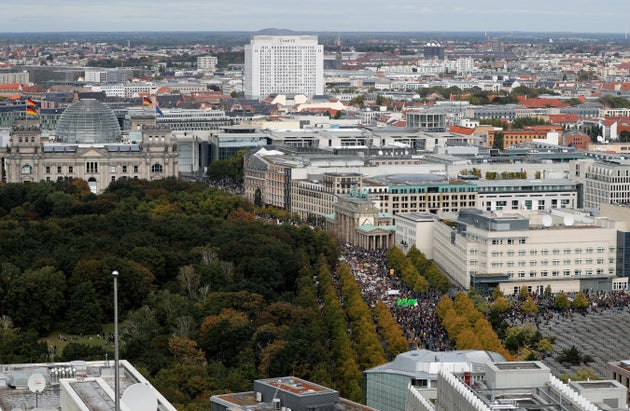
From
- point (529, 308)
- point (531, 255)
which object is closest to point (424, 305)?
point (529, 308)

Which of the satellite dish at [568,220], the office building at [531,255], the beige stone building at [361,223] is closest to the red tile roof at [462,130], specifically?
the beige stone building at [361,223]

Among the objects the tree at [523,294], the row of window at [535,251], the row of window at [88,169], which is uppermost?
the row of window at [535,251]

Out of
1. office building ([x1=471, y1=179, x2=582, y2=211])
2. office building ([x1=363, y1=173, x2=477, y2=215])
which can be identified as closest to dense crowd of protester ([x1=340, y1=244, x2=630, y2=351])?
office building ([x1=363, y1=173, x2=477, y2=215])

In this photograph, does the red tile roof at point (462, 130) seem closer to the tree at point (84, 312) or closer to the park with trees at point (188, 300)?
the park with trees at point (188, 300)

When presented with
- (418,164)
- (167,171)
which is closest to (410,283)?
(418,164)

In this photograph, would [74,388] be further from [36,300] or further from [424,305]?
[424,305]

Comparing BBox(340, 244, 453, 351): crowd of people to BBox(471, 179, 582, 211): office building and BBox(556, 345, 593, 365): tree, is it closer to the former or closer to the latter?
BBox(556, 345, 593, 365): tree
